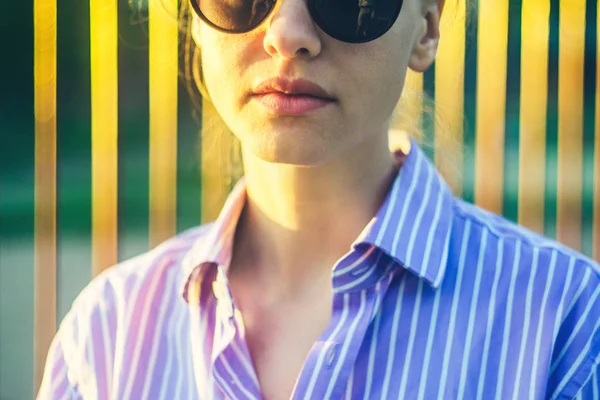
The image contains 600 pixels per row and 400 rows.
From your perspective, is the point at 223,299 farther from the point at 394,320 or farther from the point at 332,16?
the point at 332,16

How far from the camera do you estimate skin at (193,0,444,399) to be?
1448 mm

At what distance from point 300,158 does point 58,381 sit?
2.20ft

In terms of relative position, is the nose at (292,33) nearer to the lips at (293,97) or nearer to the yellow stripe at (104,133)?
Answer: the lips at (293,97)

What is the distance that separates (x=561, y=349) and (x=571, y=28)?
245cm

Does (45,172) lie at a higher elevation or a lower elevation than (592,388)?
higher

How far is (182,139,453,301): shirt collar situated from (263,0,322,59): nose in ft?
1.13

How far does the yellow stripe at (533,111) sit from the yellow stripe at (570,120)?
0.26 ft

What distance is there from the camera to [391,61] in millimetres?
1526

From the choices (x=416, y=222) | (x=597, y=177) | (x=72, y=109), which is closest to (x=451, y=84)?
(x=597, y=177)

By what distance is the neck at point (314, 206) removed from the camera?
1595 mm

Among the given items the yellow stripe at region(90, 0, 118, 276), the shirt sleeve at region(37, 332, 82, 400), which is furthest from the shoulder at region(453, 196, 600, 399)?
the yellow stripe at region(90, 0, 118, 276)

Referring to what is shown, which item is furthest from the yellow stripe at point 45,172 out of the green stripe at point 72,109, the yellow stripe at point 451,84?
the yellow stripe at point 451,84

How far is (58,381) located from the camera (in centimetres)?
165

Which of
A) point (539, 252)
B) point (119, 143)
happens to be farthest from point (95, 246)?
point (539, 252)
